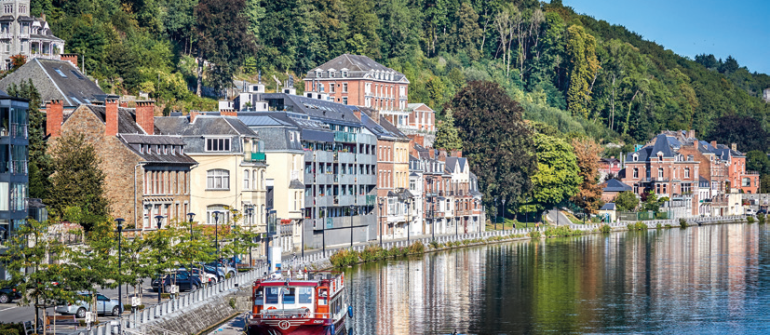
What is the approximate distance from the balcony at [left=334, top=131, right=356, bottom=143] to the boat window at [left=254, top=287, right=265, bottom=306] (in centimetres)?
5672

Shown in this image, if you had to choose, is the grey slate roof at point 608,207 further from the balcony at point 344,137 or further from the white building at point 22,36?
the white building at point 22,36

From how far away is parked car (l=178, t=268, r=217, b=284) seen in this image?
74.2m

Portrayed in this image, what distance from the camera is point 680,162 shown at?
199625 millimetres

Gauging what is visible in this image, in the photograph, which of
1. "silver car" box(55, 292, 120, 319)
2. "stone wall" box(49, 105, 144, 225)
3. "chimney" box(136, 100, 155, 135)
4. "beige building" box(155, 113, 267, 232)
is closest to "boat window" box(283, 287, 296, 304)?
"silver car" box(55, 292, 120, 319)

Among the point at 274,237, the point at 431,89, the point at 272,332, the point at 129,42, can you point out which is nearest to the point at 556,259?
the point at 274,237

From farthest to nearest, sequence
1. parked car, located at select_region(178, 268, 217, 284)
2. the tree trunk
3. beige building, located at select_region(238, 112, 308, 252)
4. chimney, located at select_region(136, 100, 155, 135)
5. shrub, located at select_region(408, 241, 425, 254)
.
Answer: the tree trunk, shrub, located at select_region(408, 241, 425, 254), beige building, located at select_region(238, 112, 308, 252), chimney, located at select_region(136, 100, 155, 135), parked car, located at select_region(178, 268, 217, 284)

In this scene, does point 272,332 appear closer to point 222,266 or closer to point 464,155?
point 222,266

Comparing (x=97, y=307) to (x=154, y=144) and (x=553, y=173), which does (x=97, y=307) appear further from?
(x=553, y=173)

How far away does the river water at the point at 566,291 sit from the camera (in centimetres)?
7369

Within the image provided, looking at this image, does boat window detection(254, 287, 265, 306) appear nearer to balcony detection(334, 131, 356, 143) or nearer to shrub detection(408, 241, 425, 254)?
shrub detection(408, 241, 425, 254)

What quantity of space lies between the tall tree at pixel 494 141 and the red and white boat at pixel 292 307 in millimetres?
90292

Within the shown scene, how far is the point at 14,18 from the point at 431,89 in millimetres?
87331

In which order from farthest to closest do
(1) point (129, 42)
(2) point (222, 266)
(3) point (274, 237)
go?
(1) point (129, 42), (3) point (274, 237), (2) point (222, 266)

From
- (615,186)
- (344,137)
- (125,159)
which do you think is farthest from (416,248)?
(615,186)
